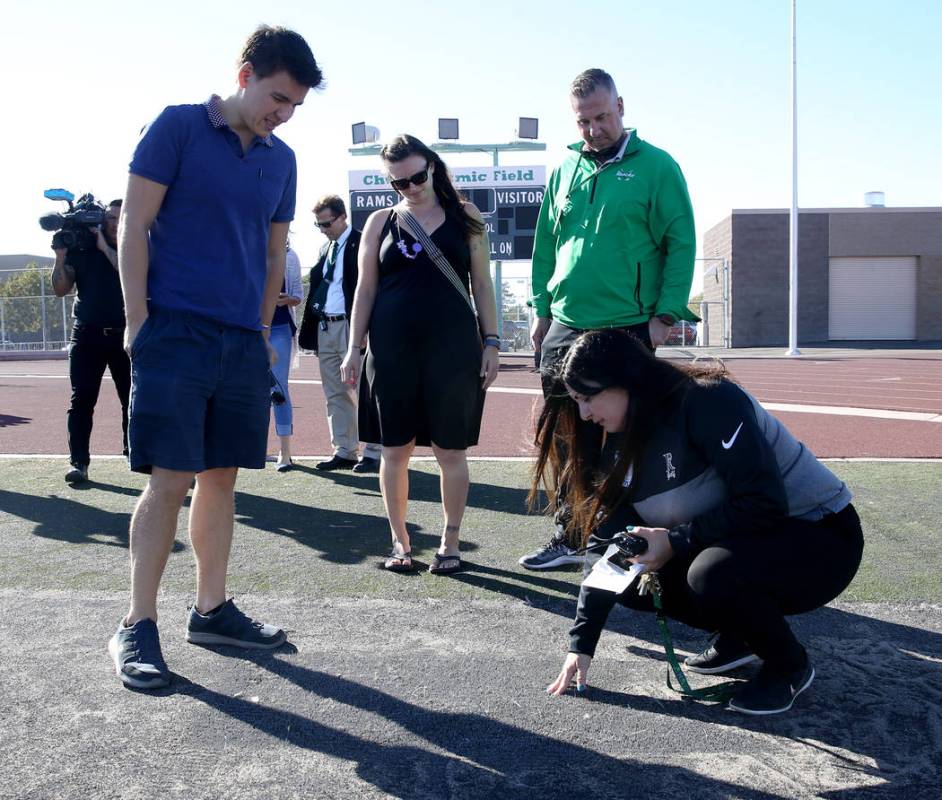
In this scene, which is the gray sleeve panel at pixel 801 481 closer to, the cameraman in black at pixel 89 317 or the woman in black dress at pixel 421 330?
the woman in black dress at pixel 421 330

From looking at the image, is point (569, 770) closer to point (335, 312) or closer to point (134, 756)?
point (134, 756)

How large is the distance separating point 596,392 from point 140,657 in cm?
162

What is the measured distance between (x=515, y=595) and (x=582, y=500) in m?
0.89

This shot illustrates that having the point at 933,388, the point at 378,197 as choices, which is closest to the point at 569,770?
the point at 933,388

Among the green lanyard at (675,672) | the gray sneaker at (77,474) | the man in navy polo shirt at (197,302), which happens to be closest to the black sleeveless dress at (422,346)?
the man in navy polo shirt at (197,302)

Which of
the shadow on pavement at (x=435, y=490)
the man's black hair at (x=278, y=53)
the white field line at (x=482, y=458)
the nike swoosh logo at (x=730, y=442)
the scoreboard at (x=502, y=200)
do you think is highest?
the scoreboard at (x=502, y=200)

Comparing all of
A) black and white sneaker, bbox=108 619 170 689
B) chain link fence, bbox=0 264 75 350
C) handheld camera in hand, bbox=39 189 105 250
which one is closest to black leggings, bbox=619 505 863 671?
black and white sneaker, bbox=108 619 170 689

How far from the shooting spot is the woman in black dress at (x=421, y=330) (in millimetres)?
4031

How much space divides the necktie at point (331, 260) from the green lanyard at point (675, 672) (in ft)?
14.2

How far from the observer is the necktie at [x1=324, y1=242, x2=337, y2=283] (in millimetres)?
6690

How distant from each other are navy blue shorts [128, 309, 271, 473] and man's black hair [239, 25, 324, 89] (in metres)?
0.83

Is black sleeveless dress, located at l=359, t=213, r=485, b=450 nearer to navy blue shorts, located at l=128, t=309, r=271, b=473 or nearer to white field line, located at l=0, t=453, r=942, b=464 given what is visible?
navy blue shorts, located at l=128, t=309, r=271, b=473

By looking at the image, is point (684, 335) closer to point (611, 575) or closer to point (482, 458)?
point (482, 458)

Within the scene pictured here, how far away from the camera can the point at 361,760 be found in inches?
94.7
